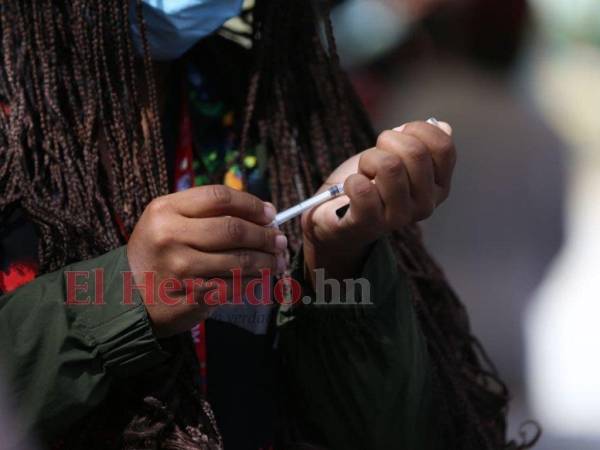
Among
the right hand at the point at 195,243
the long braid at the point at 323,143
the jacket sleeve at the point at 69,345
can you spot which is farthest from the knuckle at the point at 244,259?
the long braid at the point at 323,143

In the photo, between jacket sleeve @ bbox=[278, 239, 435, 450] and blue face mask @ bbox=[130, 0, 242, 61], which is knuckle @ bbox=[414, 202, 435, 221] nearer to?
jacket sleeve @ bbox=[278, 239, 435, 450]

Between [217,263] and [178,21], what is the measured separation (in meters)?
0.38

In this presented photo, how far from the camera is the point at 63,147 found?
106 cm

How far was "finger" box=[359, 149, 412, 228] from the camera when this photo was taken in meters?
0.92

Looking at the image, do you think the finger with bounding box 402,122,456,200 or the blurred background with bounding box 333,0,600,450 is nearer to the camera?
the finger with bounding box 402,122,456,200

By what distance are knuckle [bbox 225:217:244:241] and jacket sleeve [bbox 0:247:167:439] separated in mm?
123

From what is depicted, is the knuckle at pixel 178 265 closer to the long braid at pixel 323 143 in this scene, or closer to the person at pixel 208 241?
the person at pixel 208 241

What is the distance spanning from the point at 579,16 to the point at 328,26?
2.21 meters

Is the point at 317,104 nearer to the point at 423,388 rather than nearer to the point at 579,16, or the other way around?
the point at 423,388

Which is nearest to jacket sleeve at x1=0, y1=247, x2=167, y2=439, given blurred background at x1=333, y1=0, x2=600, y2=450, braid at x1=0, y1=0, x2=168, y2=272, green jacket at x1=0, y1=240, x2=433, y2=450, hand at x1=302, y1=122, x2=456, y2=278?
green jacket at x1=0, y1=240, x2=433, y2=450

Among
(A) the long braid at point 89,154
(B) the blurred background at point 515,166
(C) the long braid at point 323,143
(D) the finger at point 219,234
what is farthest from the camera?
(B) the blurred background at point 515,166

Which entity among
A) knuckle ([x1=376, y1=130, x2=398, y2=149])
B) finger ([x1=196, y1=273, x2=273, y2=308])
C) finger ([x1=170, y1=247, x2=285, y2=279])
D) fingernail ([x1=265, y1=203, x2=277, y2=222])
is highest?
knuckle ([x1=376, y1=130, x2=398, y2=149])

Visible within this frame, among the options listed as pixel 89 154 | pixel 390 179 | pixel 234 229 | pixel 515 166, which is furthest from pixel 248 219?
pixel 515 166

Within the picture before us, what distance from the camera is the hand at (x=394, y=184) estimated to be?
0.93m
